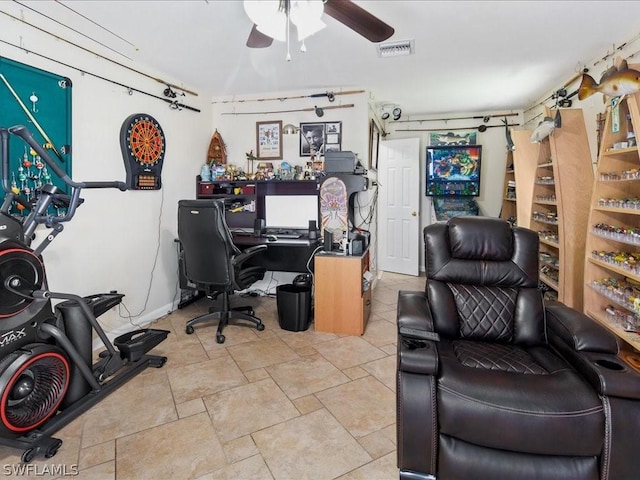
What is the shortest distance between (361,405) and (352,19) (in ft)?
7.06

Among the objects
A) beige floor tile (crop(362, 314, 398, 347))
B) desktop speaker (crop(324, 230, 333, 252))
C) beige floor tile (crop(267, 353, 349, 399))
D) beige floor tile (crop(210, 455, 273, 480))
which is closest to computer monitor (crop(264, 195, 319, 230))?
desktop speaker (crop(324, 230, 333, 252))

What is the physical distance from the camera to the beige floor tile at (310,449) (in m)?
1.60

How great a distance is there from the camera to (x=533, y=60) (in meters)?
3.10

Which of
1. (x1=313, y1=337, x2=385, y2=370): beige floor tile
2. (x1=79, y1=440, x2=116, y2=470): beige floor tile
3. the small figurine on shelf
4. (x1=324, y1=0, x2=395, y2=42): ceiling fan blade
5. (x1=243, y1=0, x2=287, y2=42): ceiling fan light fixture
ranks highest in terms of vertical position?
(x1=324, y1=0, x2=395, y2=42): ceiling fan blade

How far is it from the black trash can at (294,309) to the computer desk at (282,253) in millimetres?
444

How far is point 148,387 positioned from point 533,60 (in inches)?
159

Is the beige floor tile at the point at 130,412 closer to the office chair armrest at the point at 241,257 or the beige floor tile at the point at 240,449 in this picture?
the beige floor tile at the point at 240,449

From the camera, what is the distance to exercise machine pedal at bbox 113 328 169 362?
2.44 meters

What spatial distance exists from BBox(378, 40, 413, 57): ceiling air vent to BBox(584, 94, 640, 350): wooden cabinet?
4.76ft

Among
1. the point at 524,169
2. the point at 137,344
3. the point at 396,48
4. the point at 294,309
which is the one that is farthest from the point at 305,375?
the point at 524,169

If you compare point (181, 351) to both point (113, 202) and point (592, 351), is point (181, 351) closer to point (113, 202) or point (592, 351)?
point (113, 202)

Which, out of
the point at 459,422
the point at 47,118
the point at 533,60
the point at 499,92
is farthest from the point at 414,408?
the point at 499,92

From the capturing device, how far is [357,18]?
179 cm

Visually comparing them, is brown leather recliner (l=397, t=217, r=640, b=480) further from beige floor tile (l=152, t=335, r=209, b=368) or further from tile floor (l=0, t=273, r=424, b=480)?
beige floor tile (l=152, t=335, r=209, b=368)
